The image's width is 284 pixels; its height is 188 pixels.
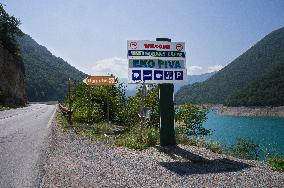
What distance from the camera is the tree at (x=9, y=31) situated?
2972 inches

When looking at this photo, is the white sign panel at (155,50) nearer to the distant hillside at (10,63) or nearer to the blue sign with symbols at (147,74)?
the blue sign with symbols at (147,74)

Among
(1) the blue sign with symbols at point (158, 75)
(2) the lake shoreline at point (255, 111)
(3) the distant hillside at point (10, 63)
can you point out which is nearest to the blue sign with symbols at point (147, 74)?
(1) the blue sign with symbols at point (158, 75)

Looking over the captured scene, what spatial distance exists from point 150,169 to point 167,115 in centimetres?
371

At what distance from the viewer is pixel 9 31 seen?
78.6 metres

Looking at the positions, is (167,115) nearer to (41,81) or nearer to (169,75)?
(169,75)

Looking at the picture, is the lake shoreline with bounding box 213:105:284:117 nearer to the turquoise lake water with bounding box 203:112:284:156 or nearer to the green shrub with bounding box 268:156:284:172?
the turquoise lake water with bounding box 203:112:284:156

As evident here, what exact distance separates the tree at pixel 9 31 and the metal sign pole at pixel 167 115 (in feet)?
228

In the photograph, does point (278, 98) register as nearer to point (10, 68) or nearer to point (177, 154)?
point (10, 68)

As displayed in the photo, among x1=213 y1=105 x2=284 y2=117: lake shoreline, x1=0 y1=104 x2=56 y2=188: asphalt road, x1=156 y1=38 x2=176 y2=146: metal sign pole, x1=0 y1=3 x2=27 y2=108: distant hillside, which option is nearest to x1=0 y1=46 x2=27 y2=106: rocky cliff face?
x1=0 y1=3 x2=27 y2=108: distant hillside

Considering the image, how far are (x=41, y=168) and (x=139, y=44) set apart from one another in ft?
17.9

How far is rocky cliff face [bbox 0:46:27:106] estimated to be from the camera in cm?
7025

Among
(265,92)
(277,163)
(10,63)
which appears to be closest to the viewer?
(277,163)

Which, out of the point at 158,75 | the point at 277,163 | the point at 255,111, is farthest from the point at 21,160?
the point at 255,111

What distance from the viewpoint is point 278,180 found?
25.1 ft
